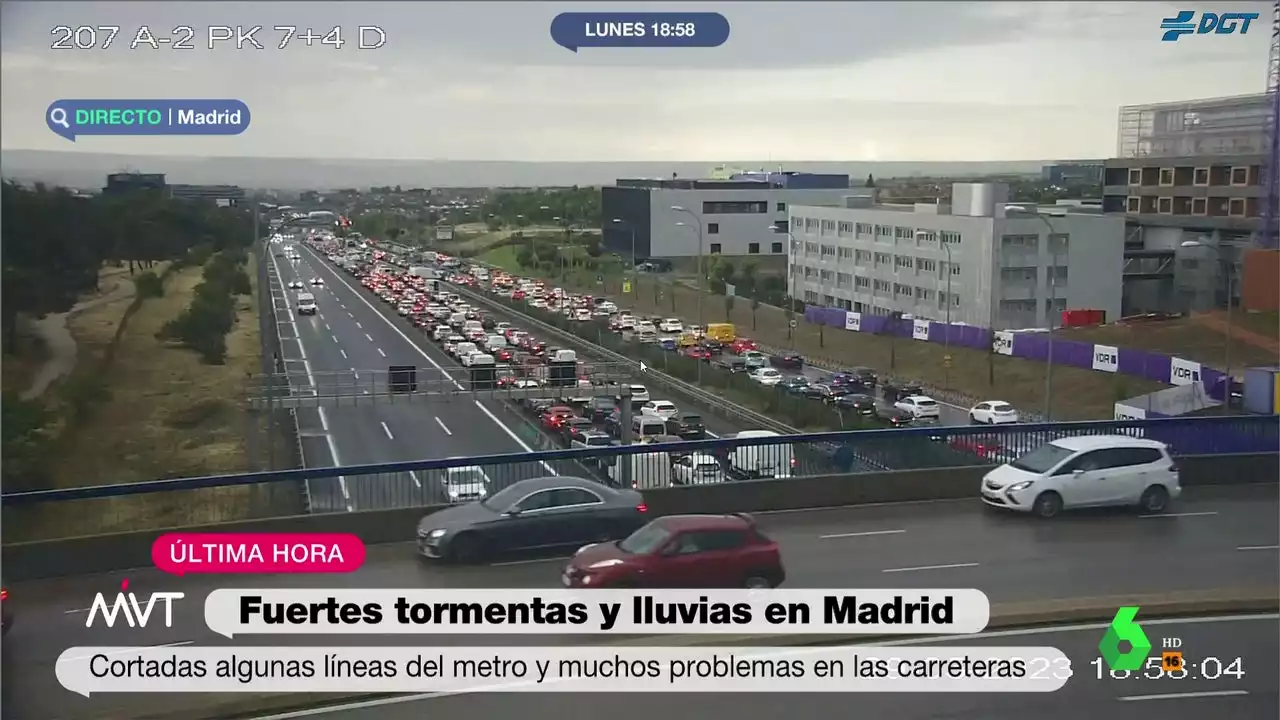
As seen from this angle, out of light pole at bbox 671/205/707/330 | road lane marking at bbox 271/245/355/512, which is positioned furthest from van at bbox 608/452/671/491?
road lane marking at bbox 271/245/355/512

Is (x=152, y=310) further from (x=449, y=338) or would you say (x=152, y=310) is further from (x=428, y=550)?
(x=428, y=550)

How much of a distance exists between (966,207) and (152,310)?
461 cm

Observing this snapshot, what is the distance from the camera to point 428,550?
4.33 m

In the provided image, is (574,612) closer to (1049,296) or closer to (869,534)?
(869,534)

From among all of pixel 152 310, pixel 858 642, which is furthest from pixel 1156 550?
pixel 152 310

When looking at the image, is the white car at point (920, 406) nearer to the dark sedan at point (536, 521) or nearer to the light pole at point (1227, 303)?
the light pole at point (1227, 303)

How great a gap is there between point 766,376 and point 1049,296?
1.64 m

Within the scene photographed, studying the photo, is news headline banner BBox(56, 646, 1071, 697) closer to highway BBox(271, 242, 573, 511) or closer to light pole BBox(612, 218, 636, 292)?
highway BBox(271, 242, 573, 511)

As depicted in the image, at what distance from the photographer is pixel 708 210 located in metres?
5.74

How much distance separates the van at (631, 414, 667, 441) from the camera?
5.45 metres

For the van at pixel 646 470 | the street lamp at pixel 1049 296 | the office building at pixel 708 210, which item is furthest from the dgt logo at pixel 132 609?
the street lamp at pixel 1049 296

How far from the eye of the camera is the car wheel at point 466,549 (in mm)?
Answer: 4241

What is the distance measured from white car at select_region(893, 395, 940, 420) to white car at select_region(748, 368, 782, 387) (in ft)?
2.38
